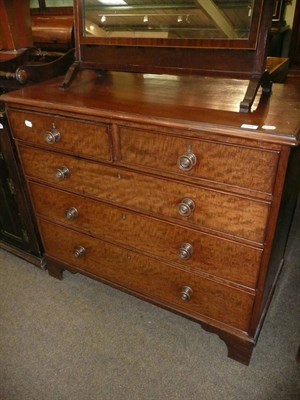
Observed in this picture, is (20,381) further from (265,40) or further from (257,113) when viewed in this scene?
(265,40)

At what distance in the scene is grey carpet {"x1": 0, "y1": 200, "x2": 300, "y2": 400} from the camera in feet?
4.00

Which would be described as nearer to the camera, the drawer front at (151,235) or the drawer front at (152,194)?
the drawer front at (152,194)

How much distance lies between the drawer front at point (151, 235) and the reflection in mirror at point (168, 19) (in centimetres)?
67

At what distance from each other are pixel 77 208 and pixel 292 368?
3.60 feet

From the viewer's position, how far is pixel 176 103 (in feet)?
3.41

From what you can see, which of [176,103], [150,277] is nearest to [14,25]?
[176,103]

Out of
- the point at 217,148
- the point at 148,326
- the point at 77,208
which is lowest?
the point at 148,326

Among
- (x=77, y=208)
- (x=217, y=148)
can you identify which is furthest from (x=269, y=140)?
(x=77, y=208)

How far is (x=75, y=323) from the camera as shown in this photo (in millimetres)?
1502

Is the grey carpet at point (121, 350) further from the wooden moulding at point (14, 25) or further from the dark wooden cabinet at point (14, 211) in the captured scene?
the wooden moulding at point (14, 25)

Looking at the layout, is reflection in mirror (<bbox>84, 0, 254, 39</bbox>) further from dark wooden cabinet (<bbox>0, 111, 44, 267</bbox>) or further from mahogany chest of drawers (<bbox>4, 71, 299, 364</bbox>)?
dark wooden cabinet (<bbox>0, 111, 44, 267</bbox>)

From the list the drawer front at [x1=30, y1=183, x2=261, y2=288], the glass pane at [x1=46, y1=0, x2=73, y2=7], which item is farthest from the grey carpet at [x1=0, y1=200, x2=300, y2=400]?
the glass pane at [x1=46, y1=0, x2=73, y2=7]

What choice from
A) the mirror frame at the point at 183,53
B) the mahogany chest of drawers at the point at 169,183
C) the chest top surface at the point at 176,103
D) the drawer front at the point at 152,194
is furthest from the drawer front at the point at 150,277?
the mirror frame at the point at 183,53

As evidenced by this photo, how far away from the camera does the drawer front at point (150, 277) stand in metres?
1.17
